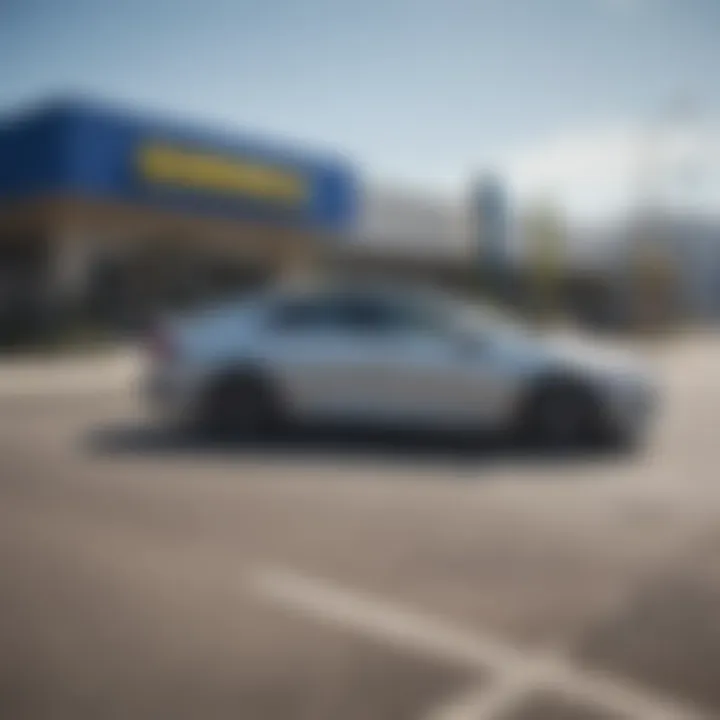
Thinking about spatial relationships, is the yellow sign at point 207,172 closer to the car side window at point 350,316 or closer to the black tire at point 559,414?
the car side window at point 350,316

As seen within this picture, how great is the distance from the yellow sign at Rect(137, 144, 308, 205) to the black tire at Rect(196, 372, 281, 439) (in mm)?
1975

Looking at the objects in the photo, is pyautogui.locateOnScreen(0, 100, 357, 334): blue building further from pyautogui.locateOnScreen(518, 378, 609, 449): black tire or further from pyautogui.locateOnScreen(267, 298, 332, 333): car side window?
pyautogui.locateOnScreen(518, 378, 609, 449): black tire

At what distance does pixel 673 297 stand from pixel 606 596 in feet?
46.5

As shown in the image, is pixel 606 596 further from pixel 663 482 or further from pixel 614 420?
pixel 614 420

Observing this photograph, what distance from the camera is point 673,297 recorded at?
16.4 meters

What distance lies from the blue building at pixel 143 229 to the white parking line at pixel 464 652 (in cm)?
298

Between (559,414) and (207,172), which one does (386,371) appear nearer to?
(559,414)

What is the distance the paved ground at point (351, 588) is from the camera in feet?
8.64

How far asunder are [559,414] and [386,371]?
149cm

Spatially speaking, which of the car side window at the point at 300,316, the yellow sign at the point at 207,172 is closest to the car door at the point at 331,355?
the car side window at the point at 300,316

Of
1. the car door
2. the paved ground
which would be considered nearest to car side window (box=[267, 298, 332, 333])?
the car door

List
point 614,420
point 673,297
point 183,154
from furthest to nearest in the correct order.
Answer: point 673,297 < point 183,154 < point 614,420

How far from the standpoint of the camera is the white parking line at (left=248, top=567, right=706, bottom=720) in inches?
103

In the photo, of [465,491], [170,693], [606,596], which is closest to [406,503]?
[465,491]
